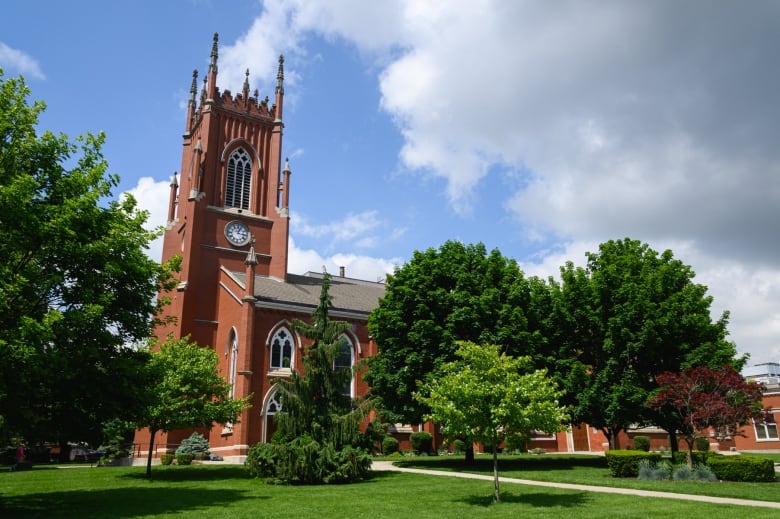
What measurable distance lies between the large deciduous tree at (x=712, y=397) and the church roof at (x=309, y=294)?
21.6m

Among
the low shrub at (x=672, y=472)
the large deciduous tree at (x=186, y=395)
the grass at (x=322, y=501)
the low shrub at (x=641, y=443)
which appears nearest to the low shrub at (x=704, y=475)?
the low shrub at (x=672, y=472)

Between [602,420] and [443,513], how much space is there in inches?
618

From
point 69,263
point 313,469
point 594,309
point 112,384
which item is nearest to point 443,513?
point 313,469

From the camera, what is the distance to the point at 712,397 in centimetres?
2053

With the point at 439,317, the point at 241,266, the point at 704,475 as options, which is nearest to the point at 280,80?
the point at 241,266

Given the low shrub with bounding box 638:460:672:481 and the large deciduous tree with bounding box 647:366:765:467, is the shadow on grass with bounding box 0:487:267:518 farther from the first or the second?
the large deciduous tree with bounding box 647:366:765:467

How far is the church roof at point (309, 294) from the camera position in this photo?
1491 inches

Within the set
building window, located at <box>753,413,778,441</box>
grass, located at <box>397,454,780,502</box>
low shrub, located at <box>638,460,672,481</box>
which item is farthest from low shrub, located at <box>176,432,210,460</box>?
building window, located at <box>753,413,778,441</box>

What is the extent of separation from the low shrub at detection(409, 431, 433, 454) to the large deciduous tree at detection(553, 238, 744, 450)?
499 inches

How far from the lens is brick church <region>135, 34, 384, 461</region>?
35.3 meters

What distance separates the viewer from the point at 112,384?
15008 millimetres

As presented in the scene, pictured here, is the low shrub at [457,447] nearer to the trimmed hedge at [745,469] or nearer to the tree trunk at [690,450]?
the tree trunk at [690,450]

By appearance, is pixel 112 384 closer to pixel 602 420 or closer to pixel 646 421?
pixel 602 420

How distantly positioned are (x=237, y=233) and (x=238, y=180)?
4.58m
